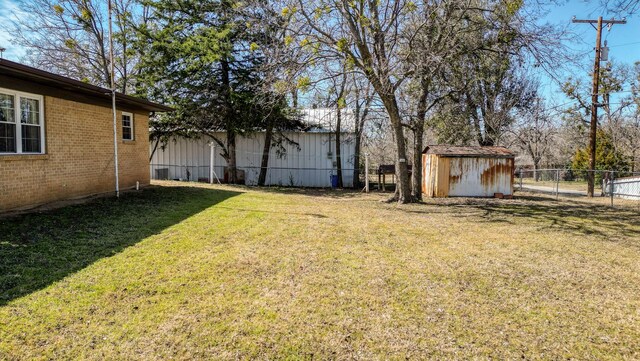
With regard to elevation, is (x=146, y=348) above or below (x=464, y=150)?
below

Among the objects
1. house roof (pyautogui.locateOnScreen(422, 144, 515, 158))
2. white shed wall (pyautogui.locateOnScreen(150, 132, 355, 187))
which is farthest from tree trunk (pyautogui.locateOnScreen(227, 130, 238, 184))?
house roof (pyautogui.locateOnScreen(422, 144, 515, 158))

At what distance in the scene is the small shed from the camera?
14.4 m

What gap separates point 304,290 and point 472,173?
39.5 ft

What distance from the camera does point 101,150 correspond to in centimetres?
1025

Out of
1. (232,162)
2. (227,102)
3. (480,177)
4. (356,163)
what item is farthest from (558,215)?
(232,162)

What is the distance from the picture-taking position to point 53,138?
8.49 m

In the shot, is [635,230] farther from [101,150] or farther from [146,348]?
[101,150]

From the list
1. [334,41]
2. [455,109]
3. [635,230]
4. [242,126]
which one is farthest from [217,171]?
[635,230]

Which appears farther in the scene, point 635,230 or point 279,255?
point 635,230

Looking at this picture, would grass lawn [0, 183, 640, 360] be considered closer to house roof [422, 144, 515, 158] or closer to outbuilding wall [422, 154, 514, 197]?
outbuilding wall [422, 154, 514, 197]

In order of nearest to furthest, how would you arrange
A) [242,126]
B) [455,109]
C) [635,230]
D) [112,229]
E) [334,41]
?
[112,229], [635,230], [334,41], [242,126], [455,109]

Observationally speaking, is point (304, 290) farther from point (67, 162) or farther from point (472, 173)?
point (472, 173)

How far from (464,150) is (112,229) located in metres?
12.8

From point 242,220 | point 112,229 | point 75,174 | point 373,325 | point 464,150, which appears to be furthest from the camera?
point 464,150
